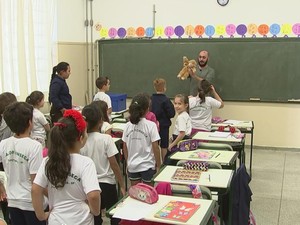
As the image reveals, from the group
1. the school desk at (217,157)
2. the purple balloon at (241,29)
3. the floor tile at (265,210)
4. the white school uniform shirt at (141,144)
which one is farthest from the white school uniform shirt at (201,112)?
the purple balloon at (241,29)

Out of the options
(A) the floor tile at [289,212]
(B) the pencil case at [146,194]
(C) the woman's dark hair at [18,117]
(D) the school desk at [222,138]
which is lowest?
(A) the floor tile at [289,212]

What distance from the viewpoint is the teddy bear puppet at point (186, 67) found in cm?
657

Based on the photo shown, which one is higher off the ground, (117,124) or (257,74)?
(257,74)

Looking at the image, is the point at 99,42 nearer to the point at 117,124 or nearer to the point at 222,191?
the point at 117,124

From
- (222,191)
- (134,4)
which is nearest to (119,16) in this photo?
(134,4)

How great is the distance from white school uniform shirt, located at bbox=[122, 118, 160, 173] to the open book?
1.14m

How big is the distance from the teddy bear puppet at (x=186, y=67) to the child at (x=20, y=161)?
4256mm

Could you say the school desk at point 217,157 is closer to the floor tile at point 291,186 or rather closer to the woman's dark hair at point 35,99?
the floor tile at point 291,186

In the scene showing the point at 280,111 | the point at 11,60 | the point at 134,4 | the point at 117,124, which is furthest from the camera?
the point at 134,4

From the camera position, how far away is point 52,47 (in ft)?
22.0

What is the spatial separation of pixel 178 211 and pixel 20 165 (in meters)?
1.03

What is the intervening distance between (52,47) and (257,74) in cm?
341

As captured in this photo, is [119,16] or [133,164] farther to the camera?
[119,16]

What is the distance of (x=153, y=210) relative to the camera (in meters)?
2.37
